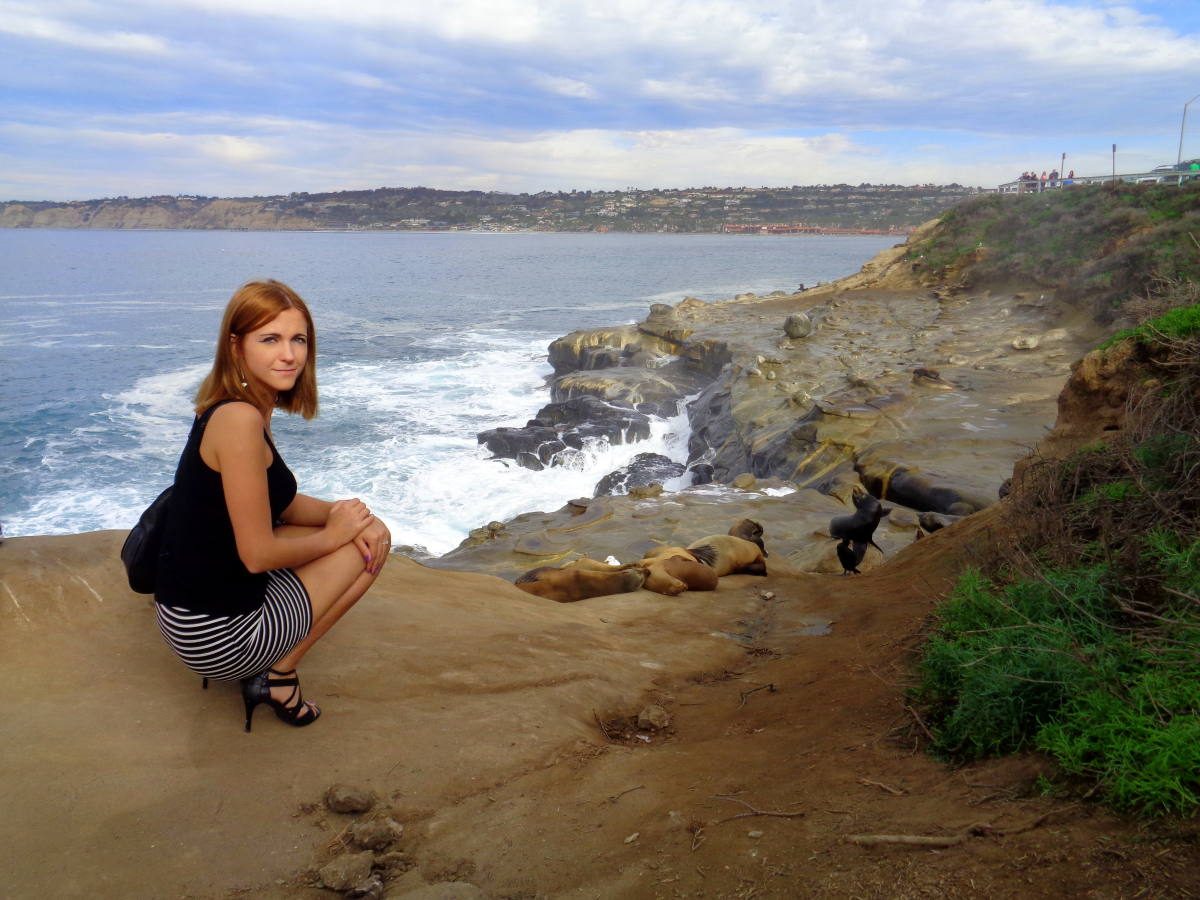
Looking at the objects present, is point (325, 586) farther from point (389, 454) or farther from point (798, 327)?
point (798, 327)

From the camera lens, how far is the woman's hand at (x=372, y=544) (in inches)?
143

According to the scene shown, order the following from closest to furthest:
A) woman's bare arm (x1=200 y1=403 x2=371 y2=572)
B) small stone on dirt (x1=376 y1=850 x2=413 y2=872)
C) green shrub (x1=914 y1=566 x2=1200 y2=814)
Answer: green shrub (x1=914 y1=566 x2=1200 y2=814) < small stone on dirt (x1=376 y1=850 x2=413 y2=872) < woman's bare arm (x1=200 y1=403 x2=371 y2=572)

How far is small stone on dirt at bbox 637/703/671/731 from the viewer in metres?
4.14

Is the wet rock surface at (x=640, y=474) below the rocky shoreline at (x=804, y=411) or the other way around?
below

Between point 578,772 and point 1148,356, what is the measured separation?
16.5 feet

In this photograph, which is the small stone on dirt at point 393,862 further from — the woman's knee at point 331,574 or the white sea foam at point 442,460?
the white sea foam at point 442,460

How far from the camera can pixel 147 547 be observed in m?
3.27

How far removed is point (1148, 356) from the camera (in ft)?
19.6

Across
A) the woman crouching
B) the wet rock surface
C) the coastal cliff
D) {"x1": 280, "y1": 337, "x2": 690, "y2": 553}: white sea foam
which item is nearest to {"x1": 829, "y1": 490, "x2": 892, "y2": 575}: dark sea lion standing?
the coastal cliff

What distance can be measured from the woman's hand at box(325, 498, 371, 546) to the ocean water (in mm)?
12124

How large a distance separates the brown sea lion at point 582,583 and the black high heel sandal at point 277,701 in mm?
3691

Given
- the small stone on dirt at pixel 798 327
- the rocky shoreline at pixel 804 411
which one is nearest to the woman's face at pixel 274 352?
the rocky shoreline at pixel 804 411

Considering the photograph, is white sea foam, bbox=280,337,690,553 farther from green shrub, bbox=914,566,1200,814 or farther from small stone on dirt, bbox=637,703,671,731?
green shrub, bbox=914,566,1200,814

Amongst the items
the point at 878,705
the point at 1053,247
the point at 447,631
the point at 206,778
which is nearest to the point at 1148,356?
the point at 878,705
